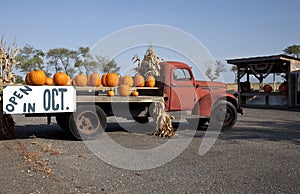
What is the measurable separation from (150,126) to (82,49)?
1536 inches

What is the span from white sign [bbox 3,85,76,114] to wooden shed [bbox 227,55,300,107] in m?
16.8

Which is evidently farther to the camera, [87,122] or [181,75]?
[181,75]

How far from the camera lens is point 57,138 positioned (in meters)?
9.24

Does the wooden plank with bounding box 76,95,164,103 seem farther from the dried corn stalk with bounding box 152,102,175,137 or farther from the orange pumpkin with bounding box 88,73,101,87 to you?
the orange pumpkin with bounding box 88,73,101,87

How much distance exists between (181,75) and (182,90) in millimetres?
514

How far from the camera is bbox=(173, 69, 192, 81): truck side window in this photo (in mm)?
10484

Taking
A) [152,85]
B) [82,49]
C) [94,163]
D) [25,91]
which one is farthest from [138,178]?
[82,49]

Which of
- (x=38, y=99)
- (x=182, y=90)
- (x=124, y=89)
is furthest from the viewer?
(x=182, y=90)

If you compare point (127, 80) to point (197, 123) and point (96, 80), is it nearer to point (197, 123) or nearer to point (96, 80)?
point (96, 80)

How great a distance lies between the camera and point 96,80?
363 inches

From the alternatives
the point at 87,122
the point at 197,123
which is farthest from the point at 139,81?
the point at 197,123

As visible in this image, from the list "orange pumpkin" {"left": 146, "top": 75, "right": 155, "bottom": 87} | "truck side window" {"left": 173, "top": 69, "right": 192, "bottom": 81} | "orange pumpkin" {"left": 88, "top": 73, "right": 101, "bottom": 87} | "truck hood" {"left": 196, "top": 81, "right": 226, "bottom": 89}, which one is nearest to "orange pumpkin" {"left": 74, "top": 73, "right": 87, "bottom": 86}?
"orange pumpkin" {"left": 88, "top": 73, "right": 101, "bottom": 87}

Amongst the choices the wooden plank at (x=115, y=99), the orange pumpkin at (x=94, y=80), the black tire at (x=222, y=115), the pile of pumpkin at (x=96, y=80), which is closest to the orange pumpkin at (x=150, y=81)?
the pile of pumpkin at (x=96, y=80)

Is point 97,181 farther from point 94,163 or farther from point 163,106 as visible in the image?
point 163,106
